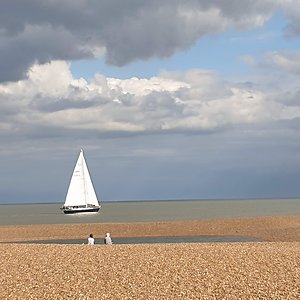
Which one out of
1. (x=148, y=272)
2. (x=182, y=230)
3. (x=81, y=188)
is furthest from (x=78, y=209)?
(x=148, y=272)

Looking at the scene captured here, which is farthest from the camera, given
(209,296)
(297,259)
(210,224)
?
(210,224)

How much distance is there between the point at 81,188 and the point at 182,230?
39929 millimetres

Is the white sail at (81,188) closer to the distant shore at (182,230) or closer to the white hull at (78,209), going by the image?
the white hull at (78,209)

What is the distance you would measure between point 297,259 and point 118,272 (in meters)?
8.78

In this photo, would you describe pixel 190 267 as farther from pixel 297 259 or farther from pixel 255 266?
pixel 297 259

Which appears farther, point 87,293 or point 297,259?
point 297,259

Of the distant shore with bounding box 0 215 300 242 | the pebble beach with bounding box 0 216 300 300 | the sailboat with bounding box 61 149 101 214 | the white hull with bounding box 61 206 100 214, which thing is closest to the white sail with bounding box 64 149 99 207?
the sailboat with bounding box 61 149 101 214

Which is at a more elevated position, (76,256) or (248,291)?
(76,256)

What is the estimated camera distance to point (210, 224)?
6894cm

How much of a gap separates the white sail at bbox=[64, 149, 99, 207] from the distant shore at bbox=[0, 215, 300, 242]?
2733cm

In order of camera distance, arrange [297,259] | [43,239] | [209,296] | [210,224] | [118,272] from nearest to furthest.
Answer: [209,296] → [118,272] → [297,259] → [43,239] → [210,224]

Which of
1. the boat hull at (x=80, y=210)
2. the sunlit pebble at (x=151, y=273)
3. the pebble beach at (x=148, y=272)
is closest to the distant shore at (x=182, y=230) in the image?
the pebble beach at (x=148, y=272)

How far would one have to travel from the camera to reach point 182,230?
2512 inches

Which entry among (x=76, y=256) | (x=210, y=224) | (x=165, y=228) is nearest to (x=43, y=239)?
(x=165, y=228)
